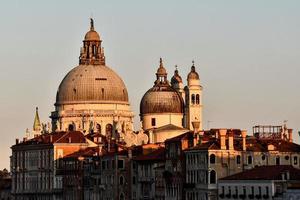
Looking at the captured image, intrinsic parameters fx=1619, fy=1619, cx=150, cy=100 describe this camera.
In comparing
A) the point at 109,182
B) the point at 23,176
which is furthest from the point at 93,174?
the point at 23,176

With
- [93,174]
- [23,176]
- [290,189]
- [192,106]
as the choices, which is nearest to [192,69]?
[192,106]

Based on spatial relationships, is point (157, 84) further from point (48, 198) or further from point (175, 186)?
point (175, 186)

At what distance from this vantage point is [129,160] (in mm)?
128375

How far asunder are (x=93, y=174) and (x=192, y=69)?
3593 cm

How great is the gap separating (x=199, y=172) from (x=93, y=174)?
28.6 metres

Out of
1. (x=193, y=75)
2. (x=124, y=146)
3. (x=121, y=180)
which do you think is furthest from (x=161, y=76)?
(x=121, y=180)

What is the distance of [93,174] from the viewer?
137500 mm

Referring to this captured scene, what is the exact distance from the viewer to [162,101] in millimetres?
168500

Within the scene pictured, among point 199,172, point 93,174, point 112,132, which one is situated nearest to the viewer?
point 199,172

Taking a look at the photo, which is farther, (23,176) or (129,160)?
(23,176)

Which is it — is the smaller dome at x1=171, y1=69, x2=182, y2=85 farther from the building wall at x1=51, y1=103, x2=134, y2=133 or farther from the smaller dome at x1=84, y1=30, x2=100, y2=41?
the smaller dome at x1=84, y1=30, x2=100, y2=41

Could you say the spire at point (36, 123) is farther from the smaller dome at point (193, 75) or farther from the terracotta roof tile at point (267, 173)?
the terracotta roof tile at point (267, 173)

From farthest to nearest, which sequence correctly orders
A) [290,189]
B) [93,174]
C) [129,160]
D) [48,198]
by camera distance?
[48,198] → [93,174] → [129,160] → [290,189]

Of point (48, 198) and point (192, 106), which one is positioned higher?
point (192, 106)
